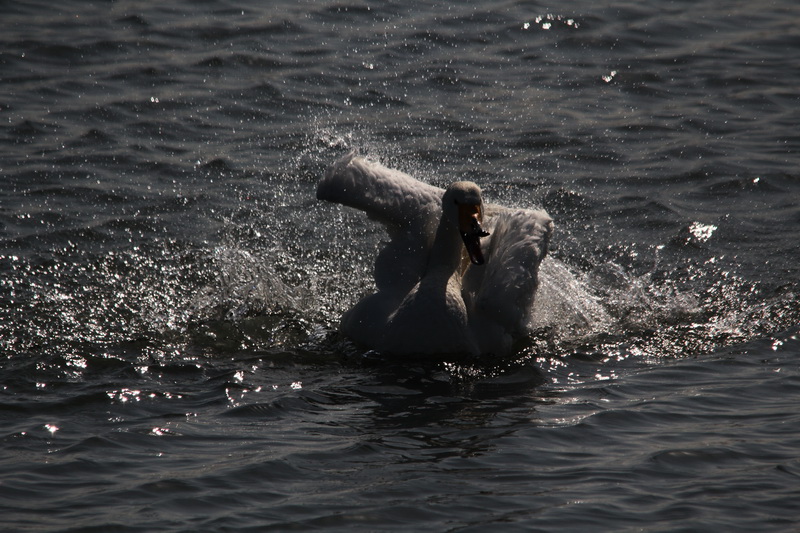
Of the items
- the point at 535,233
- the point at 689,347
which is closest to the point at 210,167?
the point at 535,233

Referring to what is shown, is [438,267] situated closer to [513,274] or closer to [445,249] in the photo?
[445,249]

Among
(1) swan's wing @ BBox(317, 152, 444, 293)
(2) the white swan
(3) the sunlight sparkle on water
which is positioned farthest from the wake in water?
(1) swan's wing @ BBox(317, 152, 444, 293)

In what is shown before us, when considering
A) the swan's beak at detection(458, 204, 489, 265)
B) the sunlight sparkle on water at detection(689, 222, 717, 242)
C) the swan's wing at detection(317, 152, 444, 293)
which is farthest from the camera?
the sunlight sparkle on water at detection(689, 222, 717, 242)

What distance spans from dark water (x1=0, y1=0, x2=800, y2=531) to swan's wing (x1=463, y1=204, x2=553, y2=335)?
39 cm

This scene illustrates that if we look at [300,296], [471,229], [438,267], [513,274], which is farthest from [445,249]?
[300,296]

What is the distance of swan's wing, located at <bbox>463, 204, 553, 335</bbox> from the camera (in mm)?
7578

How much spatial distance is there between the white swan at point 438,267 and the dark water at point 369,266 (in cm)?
21

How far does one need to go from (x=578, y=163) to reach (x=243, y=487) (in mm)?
7337

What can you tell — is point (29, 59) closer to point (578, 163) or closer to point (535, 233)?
point (578, 163)

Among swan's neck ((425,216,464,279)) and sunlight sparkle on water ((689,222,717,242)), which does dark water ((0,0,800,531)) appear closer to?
sunlight sparkle on water ((689,222,717,242))

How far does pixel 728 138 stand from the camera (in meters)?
12.7

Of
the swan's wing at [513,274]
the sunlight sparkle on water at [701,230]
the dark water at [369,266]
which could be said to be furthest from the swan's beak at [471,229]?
the sunlight sparkle on water at [701,230]

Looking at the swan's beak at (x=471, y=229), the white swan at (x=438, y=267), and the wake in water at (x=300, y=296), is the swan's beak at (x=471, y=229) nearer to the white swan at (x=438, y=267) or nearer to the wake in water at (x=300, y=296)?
the white swan at (x=438, y=267)

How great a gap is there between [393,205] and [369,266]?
1.81 metres
